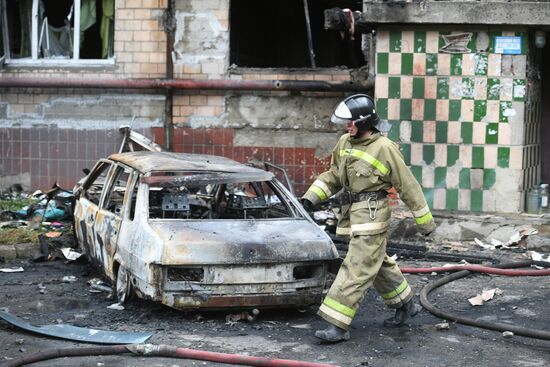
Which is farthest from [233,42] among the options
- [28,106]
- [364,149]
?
[364,149]

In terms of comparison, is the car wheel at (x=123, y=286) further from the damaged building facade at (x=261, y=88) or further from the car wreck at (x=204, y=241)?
the damaged building facade at (x=261, y=88)

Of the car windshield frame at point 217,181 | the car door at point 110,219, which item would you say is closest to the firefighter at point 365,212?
the car windshield frame at point 217,181

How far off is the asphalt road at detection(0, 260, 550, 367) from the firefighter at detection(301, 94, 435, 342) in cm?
26

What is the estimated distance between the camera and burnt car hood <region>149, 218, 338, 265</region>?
22.8 ft

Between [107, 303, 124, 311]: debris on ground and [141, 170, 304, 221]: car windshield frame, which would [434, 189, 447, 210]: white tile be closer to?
[141, 170, 304, 221]: car windshield frame

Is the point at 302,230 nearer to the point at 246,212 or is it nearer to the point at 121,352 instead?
the point at 246,212

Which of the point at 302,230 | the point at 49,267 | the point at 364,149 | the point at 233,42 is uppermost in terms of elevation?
the point at 233,42

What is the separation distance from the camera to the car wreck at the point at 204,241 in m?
6.96

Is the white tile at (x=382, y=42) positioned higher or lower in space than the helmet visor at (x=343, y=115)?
higher

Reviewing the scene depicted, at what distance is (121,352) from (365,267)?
1.83 metres

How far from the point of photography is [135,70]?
12.4m

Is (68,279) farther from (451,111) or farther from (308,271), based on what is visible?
(451,111)

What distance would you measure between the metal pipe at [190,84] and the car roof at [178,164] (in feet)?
11.3

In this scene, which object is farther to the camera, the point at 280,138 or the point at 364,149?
the point at 280,138
